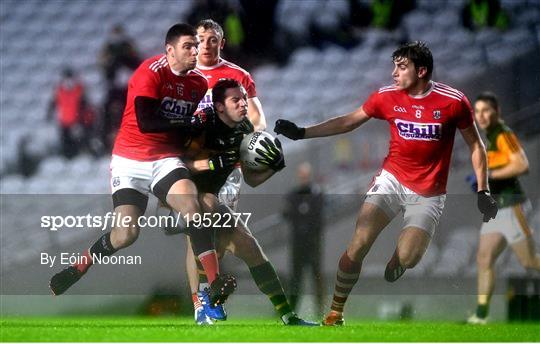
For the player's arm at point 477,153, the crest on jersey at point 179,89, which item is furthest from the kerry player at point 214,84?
the player's arm at point 477,153

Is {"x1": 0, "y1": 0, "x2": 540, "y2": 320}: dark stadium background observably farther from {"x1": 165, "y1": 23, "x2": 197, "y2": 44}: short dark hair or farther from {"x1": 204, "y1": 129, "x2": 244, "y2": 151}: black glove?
{"x1": 204, "y1": 129, "x2": 244, "y2": 151}: black glove

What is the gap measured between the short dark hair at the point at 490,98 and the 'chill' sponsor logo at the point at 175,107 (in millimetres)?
1713

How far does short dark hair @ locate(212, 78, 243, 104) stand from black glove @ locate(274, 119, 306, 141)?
309mm

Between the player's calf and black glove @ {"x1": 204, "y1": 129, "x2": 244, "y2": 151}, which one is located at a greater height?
black glove @ {"x1": 204, "y1": 129, "x2": 244, "y2": 151}

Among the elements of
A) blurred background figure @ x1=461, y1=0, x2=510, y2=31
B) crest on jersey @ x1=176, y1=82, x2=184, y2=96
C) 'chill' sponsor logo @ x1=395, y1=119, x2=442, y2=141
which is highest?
blurred background figure @ x1=461, y1=0, x2=510, y2=31

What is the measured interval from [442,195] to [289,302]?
1.02 metres

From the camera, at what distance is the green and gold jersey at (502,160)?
6.23 metres

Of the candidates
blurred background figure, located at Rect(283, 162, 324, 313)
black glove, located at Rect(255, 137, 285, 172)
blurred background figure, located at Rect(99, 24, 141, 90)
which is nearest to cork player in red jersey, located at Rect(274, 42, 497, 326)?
black glove, located at Rect(255, 137, 285, 172)

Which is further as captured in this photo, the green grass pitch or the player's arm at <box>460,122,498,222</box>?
the player's arm at <box>460,122,498,222</box>

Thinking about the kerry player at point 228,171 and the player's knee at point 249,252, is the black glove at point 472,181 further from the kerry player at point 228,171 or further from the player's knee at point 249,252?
the player's knee at point 249,252

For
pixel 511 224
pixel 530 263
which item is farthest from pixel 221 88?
pixel 530 263

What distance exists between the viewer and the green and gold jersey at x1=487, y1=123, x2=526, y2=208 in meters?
6.23

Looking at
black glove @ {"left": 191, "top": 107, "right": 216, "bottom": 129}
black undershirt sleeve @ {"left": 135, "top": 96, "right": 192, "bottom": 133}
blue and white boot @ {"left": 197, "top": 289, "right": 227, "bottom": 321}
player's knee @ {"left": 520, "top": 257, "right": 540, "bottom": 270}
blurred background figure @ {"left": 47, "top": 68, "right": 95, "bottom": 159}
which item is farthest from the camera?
blurred background figure @ {"left": 47, "top": 68, "right": 95, "bottom": 159}

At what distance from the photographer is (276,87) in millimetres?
6609
